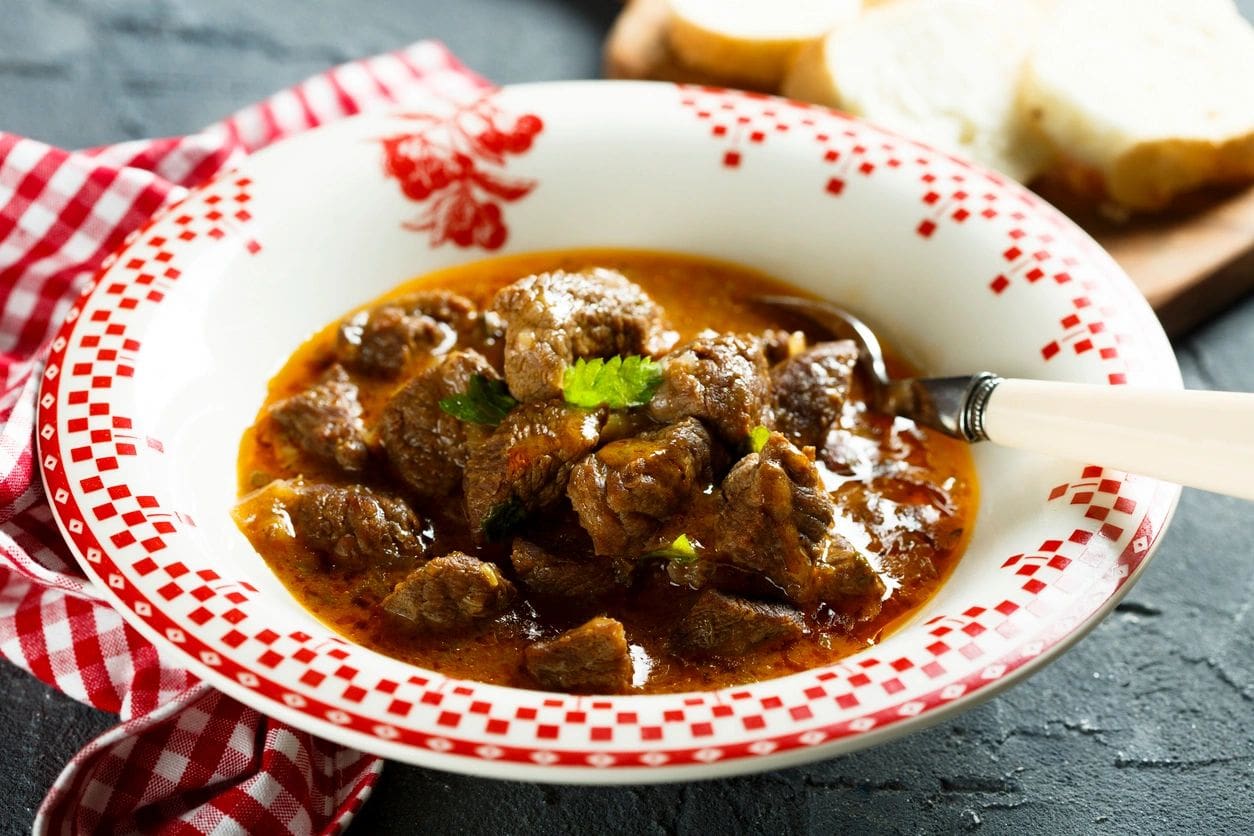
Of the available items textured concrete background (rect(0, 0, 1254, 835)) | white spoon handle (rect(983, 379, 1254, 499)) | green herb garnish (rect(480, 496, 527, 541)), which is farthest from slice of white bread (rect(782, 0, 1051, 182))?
green herb garnish (rect(480, 496, 527, 541))

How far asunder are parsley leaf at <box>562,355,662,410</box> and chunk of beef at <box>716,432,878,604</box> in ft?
1.22

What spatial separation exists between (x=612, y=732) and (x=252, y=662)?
818 millimetres

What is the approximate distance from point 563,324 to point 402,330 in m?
0.86

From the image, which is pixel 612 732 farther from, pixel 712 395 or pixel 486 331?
pixel 486 331

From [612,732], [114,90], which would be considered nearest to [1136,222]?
[612,732]

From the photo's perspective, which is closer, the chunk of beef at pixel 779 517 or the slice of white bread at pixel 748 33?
the chunk of beef at pixel 779 517

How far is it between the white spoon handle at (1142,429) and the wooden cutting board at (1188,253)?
1.80 metres

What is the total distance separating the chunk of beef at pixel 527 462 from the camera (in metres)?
3.56

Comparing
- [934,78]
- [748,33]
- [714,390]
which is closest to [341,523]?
[714,390]

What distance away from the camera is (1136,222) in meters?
5.38

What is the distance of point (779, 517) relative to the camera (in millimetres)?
3393

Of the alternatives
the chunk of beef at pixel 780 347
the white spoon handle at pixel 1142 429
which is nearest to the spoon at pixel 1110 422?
the white spoon handle at pixel 1142 429

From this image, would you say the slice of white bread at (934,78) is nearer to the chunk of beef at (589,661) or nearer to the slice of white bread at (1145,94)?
the slice of white bread at (1145,94)

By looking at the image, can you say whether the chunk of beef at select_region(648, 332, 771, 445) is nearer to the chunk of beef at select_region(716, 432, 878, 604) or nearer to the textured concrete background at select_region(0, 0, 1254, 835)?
the chunk of beef at select_region(716, 432, 878, 604)
